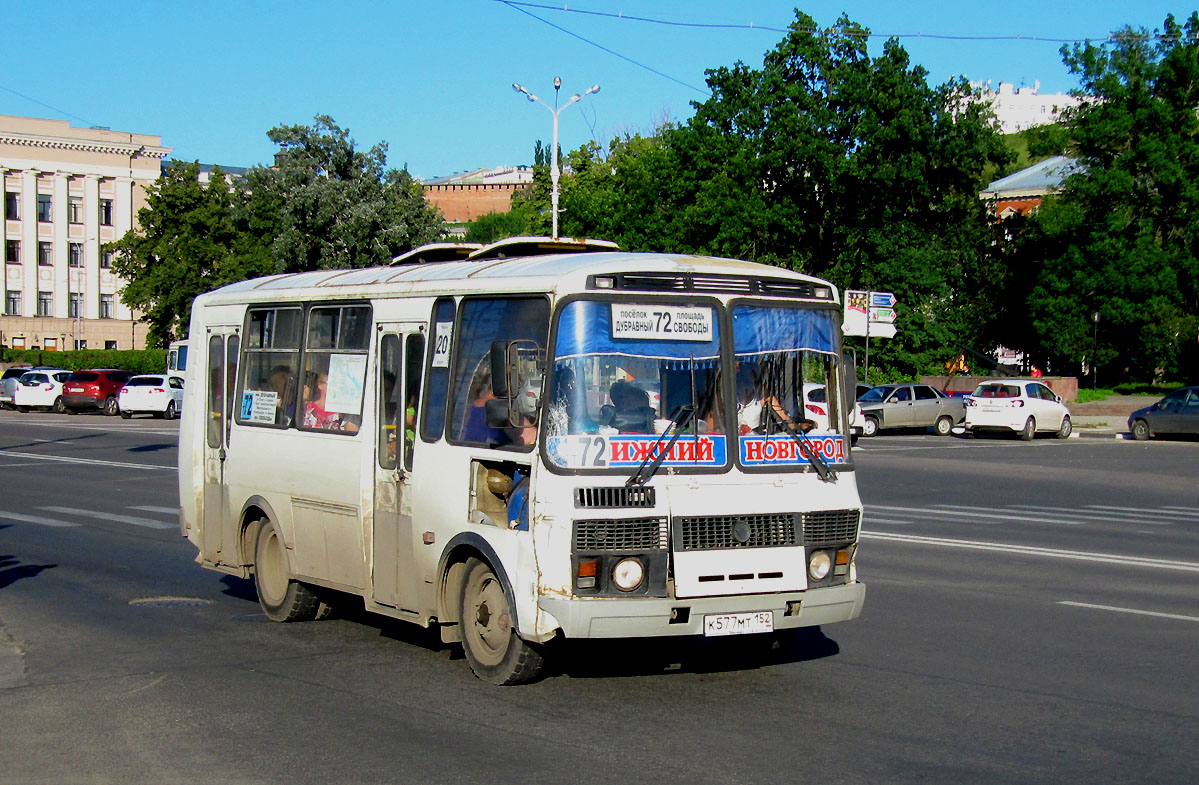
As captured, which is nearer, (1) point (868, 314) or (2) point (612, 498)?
(2) point (612, 498)

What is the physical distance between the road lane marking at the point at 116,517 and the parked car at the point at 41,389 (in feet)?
128

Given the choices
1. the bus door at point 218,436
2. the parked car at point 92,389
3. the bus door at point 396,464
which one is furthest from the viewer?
the parked car at point 92,389

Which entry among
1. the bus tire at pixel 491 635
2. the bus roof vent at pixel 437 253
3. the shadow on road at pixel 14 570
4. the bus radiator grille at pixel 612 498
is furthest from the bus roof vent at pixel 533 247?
the shadow on road at pixel 14 570

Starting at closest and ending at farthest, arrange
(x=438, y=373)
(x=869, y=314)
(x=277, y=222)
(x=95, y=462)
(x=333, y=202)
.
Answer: (x=438, y=373), (x=95, y=462), (x=869, y=314), (x=333, y=202), (x=277, y=222)

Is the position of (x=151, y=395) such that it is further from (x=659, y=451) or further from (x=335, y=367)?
(x=659, y=451)

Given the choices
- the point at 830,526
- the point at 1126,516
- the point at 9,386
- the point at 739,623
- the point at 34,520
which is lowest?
the point at 1126,516

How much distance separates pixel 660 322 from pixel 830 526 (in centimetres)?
153

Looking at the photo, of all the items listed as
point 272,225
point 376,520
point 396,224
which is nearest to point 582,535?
point 376,520

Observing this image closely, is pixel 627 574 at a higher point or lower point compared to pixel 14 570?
higher

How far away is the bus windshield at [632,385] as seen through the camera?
23.5 feet

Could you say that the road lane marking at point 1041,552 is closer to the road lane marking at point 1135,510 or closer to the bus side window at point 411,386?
the road lane marking at point 1135,510

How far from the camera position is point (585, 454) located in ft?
23.2

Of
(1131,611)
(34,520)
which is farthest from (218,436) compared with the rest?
(1131,611)

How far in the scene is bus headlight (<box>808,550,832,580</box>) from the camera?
7656mm
